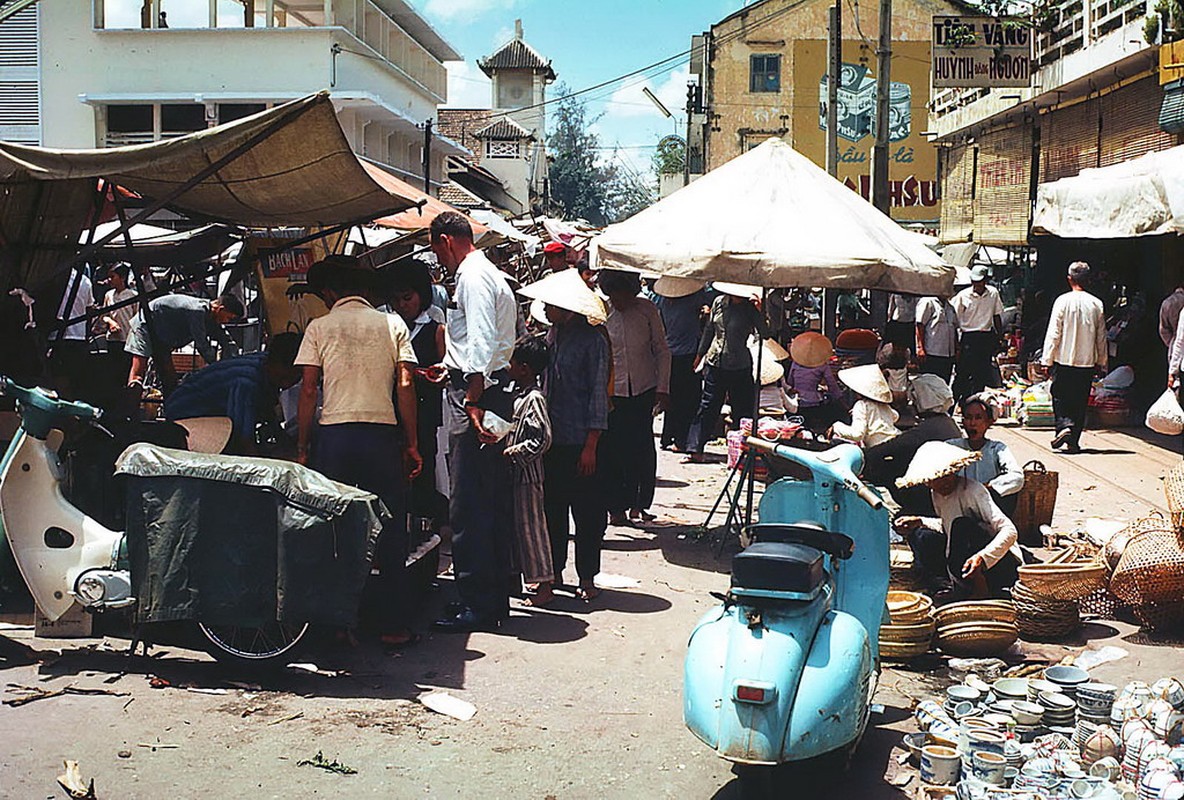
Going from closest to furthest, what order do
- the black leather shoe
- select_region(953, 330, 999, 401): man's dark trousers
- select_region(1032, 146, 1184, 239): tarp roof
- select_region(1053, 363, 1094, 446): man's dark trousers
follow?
the black leather shoe
select_region(1032, 146, 1184, 239): tarp roof
select_region(1053, 363, 1094, 446): man's dark trousers
select_region(953, 330, 999, 401): man's dark trousers

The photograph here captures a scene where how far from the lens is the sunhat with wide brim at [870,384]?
779 centimetres

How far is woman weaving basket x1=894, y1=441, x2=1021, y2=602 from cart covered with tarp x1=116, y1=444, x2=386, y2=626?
10.2 feet

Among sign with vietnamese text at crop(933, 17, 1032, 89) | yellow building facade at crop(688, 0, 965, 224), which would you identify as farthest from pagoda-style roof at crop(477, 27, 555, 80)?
sign with vietnamese text at crop(933, 17, 1032, 89)

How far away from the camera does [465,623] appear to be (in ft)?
22.3

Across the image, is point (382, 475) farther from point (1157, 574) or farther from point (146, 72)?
point (146, 72)

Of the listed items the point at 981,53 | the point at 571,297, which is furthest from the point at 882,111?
the point at 571,297

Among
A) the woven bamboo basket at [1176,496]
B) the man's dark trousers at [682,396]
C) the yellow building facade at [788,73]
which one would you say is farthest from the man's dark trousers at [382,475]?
the yellow building facade at [788,73]

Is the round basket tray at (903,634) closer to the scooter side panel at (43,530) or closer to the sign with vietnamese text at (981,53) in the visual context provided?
the scooter side panel at (43,530)

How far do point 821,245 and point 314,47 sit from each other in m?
27.2

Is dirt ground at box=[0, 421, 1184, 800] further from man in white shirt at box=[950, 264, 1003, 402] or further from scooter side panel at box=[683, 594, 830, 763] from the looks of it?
man in white shirt at box=[950, 264, 1003, 402]

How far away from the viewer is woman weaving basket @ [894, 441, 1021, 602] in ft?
22.8

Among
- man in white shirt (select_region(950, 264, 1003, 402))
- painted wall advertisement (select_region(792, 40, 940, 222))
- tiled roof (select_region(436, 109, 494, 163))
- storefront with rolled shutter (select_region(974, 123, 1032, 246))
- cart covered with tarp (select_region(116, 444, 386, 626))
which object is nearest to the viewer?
cart covered with tarp (select_region(116, 444, 386, 626))

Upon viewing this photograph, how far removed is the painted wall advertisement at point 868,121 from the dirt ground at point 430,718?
35401 mm

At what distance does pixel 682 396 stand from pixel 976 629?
657 centimetres
